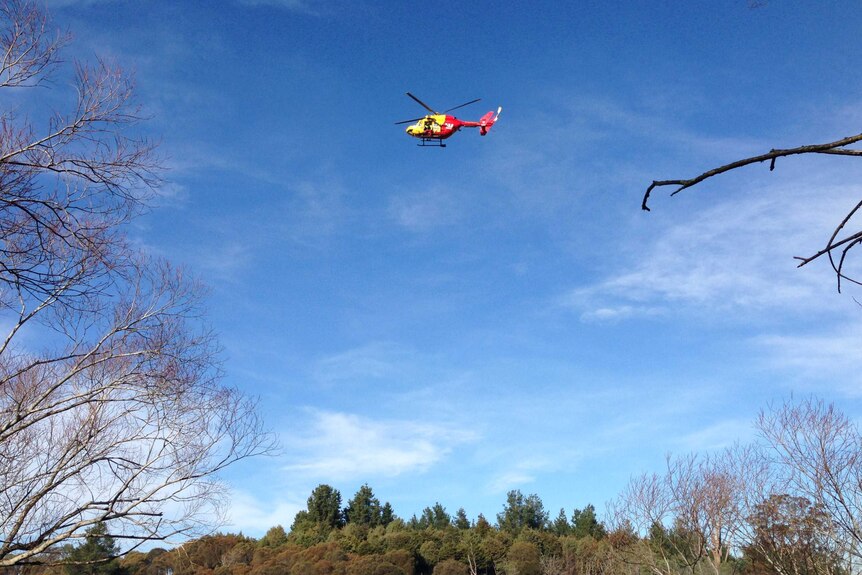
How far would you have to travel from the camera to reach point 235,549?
2000 inches

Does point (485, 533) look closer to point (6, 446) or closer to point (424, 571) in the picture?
point (424, 571)

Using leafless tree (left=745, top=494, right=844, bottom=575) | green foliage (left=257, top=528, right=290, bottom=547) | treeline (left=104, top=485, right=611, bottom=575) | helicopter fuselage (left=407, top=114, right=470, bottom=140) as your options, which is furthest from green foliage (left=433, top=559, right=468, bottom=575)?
helicopter fuselage (left=407, top=114, right=470, bottom=140)

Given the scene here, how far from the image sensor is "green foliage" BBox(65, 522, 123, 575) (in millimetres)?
11414

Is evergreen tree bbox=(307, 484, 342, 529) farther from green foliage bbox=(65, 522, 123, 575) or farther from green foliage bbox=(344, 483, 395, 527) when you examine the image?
green foliage bbox=(65, 522, 123, 575)

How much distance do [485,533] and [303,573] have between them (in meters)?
21.4

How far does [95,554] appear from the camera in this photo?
25125mm

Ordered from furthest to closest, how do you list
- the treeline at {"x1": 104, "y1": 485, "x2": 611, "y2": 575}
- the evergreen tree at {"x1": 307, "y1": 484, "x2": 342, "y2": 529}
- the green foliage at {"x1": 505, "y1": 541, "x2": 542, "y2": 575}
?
the evergreen tree at {"x1": 307, "y1": 484, "x2": 342, "y2": 529} < the green foliage at {"x1": 505, "y1": 541, "x2": 542, "y2": 575} < the treeline at {"x1": 104, "y1": 485, "x2": 611, "y2": 575}

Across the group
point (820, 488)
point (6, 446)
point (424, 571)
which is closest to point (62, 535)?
point (6, 446)

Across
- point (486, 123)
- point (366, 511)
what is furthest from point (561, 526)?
point (486, 123)

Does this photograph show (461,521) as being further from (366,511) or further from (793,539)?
(793,539)

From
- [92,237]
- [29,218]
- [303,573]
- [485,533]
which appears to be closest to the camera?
[29,218]

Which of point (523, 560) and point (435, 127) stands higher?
point (435, 127)

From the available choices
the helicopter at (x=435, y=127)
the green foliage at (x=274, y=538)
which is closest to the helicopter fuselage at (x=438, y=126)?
the helicopter at (x=435, y=127)

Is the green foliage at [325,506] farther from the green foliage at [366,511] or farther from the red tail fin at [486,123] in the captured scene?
the red tail fin at [486,123]
